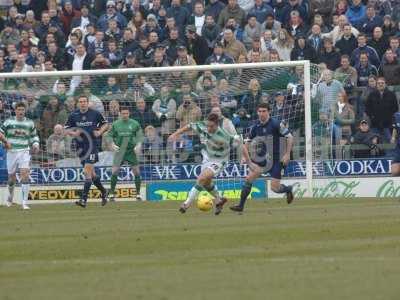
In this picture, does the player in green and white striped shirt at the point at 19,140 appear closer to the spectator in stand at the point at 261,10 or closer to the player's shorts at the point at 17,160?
the player's shorts at the point at 17,160

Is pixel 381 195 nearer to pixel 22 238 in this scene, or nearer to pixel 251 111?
pixel 251 111

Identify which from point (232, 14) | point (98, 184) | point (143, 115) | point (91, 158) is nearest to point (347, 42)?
point (232, 14)

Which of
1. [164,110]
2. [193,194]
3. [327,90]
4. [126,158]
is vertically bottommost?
[193,194]

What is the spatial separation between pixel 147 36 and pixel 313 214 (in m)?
12.6

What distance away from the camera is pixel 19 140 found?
28531mm

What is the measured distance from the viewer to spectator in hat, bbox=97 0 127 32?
112 ft

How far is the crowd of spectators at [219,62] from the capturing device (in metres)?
30.1

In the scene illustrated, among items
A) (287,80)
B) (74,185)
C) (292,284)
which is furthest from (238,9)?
(292,284)

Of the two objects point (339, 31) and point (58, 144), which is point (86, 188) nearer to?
point (58, 144)

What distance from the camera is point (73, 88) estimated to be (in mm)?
31625

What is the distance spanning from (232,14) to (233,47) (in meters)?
1.48

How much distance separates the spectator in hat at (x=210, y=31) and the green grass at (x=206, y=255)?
10.1 metres

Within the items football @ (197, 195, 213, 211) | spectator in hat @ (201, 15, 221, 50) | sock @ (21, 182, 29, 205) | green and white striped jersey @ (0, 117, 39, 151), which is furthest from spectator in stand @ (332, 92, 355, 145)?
sock @ (21, 182, 29, 205)

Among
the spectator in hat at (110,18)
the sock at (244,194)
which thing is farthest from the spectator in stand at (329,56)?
the sock at (244,194)
